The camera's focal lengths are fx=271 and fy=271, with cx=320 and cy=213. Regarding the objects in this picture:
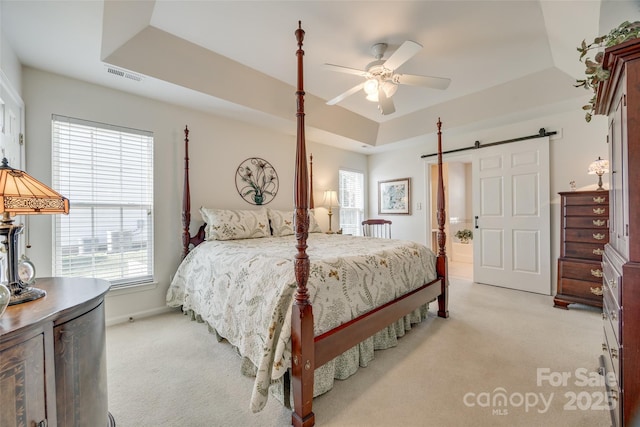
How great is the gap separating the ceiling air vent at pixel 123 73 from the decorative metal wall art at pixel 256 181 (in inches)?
59.9

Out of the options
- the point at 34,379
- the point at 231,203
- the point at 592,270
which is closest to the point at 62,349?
the point at 34,379

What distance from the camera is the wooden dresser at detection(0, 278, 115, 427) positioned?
34.0 inches

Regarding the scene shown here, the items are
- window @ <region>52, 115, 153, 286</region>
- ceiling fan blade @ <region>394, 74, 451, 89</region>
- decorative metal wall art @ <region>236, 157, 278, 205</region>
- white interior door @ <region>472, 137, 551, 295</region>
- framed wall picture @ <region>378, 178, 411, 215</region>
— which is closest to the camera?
ceiling fan blade @ <region>394, 74, 451, 89</region>

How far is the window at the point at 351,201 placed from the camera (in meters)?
5.56

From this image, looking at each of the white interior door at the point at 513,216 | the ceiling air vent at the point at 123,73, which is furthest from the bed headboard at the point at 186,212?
the white interior door at the point at 513,216

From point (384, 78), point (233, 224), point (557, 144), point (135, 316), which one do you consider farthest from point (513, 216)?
point (135, 316)

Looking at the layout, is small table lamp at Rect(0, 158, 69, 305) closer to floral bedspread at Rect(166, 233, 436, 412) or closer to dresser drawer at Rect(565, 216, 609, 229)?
floral bedspread at Rect(166, 233, 436, 412)

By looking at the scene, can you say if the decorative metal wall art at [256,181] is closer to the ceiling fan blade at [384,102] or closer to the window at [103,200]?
the window at [103,200]

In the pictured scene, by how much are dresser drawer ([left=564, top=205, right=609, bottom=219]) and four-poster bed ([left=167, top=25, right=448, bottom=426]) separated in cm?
151

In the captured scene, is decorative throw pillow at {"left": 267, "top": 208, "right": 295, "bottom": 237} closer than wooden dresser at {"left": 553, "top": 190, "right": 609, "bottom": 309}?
No

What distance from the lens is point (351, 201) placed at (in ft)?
18.9

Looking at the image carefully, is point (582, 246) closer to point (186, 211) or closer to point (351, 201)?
point (351, 201)

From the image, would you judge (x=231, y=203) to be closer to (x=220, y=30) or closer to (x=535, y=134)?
(x=220, y=30)

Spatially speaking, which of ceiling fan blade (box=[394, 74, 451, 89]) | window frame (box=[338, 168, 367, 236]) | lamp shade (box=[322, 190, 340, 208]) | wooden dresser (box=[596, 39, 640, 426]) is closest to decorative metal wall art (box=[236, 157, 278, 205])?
lamp shade (box=[322, 190, 340, 208])
